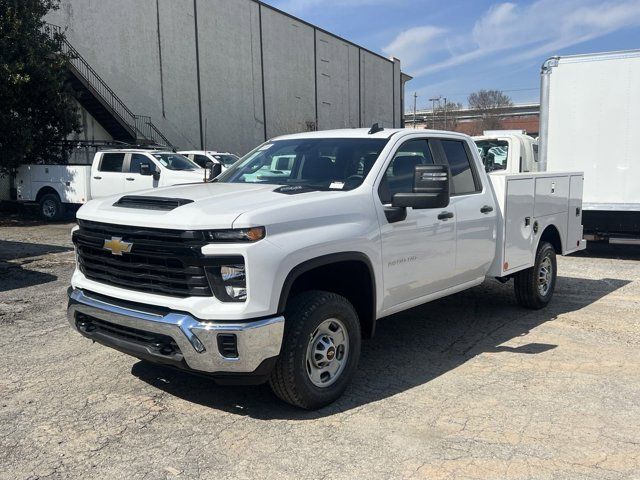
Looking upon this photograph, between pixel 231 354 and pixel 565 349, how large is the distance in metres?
3.47

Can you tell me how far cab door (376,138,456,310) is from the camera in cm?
469

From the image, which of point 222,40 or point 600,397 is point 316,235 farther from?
point 222,40

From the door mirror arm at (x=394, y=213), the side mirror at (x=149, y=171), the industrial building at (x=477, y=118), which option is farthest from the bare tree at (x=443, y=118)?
the door mirror arm at (x=394, y=213)

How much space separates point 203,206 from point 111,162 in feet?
44.6

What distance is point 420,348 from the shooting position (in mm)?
5715

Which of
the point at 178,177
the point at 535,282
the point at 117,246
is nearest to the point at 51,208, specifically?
the point at 178,177

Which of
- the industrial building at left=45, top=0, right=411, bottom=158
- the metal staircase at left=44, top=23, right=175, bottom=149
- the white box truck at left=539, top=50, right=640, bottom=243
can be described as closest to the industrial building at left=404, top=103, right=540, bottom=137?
the industrial building at left=45, top=0, right=411, bottom=158

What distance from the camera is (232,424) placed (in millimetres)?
4027

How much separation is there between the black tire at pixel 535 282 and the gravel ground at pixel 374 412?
454 millimetres

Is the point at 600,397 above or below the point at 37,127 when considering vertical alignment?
below

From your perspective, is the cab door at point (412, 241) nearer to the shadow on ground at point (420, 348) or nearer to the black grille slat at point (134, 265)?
the shadow on ground at point (420, 348)

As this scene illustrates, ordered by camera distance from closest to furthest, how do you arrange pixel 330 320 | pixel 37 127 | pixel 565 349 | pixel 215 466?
pixel 215 466 → pixel 330 320 → pixel 565 349 → pixel 37 127

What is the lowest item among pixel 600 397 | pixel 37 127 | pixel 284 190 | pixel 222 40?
pixel 600 397

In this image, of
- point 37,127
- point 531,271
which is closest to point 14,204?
point 37,127
